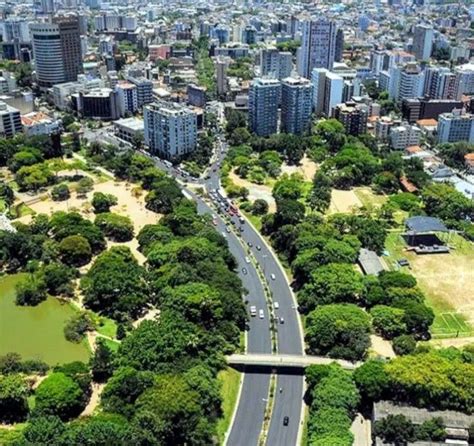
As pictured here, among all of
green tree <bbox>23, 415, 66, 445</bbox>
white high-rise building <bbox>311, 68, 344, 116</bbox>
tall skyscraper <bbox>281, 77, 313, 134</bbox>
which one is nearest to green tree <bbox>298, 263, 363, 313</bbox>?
green tree <bbox>23, 415, 66, 445</bbox>

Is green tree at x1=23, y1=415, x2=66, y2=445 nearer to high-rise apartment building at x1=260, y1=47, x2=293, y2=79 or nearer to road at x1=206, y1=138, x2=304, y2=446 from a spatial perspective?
road at x1=206, y1=138, x2=304, y2=446

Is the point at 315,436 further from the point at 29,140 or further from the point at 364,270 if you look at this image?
the point at 29,140

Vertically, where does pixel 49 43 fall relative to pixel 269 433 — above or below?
above

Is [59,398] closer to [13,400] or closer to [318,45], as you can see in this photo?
[13,400]

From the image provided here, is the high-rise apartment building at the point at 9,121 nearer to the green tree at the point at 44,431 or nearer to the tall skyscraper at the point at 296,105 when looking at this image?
the tall skyscraper at the point at 296,105

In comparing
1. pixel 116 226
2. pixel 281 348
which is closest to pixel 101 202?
pixel 116 226

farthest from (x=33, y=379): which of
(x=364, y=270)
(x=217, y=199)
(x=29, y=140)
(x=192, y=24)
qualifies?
(x=192, y=24)
